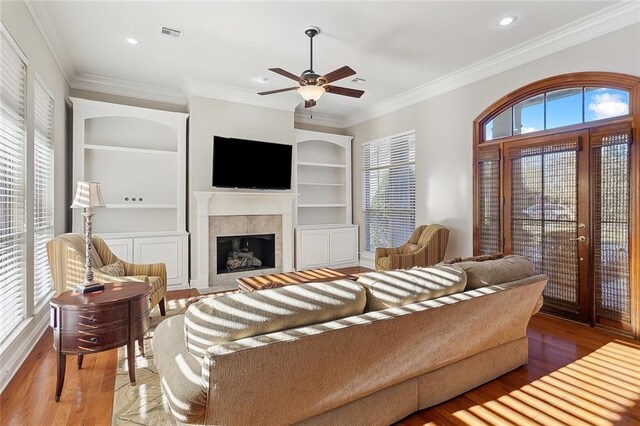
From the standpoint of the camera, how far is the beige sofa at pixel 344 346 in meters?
1.38

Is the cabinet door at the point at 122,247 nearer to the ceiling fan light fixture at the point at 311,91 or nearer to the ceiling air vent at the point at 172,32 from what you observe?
the ceiling air vent at the point at 172,32

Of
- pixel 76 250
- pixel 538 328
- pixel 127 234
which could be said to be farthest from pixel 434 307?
pixel 127 234

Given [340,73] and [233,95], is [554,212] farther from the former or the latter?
[233,95]

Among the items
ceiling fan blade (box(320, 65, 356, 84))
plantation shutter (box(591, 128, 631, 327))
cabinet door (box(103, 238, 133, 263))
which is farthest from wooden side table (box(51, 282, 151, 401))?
plantation shutter (box(591, 128, 631, 327))

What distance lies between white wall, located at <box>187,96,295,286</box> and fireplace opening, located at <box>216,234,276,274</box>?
0.49 m

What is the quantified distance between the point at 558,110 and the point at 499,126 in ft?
2.37

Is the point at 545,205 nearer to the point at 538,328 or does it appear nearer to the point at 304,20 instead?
the point at 538,328

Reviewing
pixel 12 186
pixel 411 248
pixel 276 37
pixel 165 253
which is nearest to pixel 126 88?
pixel 165 253

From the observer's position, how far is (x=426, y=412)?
6.90 feet

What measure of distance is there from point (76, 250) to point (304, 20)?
3.10m

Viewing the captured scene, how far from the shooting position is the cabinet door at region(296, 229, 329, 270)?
20.7 ft

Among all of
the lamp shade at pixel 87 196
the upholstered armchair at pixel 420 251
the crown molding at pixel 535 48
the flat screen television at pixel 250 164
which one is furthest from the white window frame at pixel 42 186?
the crown molding at pixel 535 48

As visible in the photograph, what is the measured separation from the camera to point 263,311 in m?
1.51

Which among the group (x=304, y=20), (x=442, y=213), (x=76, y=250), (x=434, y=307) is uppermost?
(x=304, y=20)
